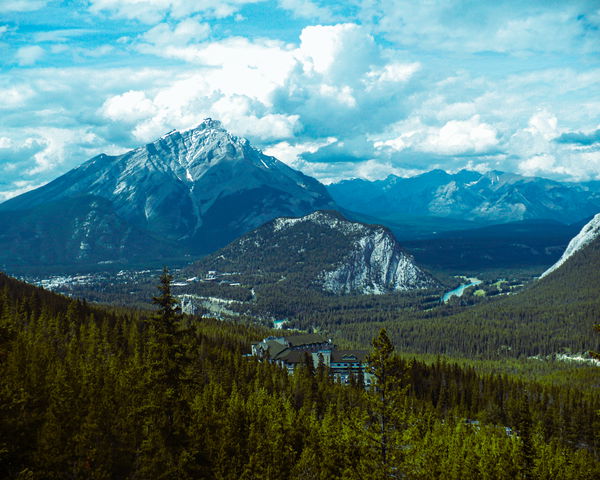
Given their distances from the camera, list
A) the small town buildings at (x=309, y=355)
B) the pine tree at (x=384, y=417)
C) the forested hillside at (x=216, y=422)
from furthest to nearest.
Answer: the small town buildings at (x=309, y=355)
the forested hillside at (x=216, y=422)
the pine tree at (x=384, y=417)

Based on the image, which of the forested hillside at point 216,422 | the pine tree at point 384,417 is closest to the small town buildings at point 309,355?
the forested hillside at point 216,422

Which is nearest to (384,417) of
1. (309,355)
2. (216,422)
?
(216,422)

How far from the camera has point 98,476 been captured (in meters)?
42.1

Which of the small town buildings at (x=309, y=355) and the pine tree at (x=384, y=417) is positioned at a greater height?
the pine tree at (x=384, y=417)

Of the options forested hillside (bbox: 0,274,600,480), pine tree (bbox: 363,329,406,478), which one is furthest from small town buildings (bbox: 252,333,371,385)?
pine tree (bbox: 363,329,406,478)

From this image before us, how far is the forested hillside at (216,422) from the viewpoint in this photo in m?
38.3

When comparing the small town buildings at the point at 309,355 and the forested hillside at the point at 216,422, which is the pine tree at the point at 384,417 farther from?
the small town buildings at the point at 309,355

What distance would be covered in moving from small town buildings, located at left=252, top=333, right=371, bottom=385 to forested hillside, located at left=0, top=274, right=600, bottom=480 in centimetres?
1793

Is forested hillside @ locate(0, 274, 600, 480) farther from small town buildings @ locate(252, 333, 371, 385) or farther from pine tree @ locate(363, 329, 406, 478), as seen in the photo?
small town buildings @ locate(252, 333, 371, 385)

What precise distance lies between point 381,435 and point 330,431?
42.0m

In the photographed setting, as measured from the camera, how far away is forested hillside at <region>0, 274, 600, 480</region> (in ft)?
126

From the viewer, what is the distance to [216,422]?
222 ft

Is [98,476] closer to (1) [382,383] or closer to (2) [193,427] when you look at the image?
(2) [193,427]

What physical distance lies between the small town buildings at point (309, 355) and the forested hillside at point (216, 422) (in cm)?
1793
